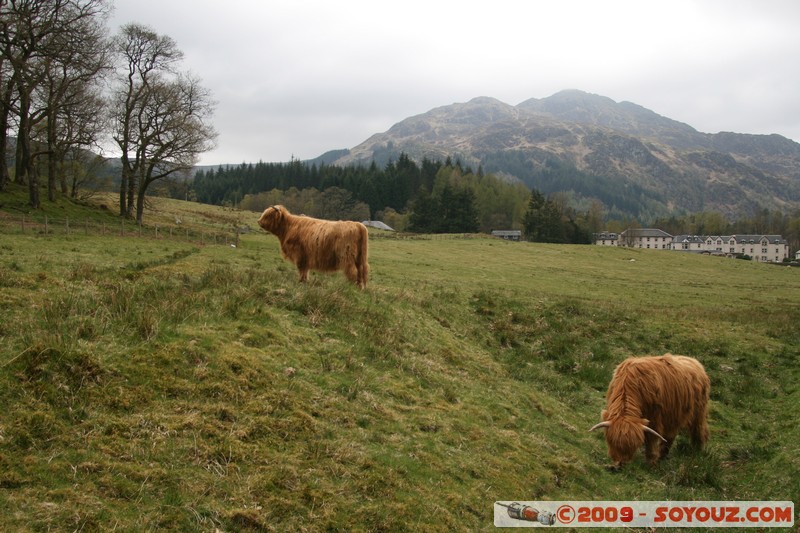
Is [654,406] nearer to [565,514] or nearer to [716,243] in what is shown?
[565,514]

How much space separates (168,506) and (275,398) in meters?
2.29

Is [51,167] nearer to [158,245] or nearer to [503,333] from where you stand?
[158,245]

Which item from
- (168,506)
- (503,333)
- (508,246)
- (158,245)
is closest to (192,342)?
(168,506)

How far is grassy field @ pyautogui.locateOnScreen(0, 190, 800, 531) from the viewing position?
177 inches

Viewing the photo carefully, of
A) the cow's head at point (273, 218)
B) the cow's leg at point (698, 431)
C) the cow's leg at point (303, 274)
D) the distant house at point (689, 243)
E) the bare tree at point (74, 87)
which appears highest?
the bare tree at point (74, 87)

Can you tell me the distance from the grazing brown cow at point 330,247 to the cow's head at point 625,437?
822cm

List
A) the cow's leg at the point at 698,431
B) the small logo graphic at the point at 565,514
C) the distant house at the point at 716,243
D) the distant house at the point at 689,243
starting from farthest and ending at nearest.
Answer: the distant house at the point at 689,243, the distant house at the point at 716,243, the cow's leg at the point at 698,431, the small logo graphic at the point at 565,514

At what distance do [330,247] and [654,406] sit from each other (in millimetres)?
9395

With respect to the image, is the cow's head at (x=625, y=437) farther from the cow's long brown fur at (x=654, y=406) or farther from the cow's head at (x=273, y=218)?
the cow's head at (x=273, y=218)

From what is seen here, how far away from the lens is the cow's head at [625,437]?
27.0 feet

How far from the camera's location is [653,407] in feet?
28.9

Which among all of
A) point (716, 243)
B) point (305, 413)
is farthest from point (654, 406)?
point (716, 243)

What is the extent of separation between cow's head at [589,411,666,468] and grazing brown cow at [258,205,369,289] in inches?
324

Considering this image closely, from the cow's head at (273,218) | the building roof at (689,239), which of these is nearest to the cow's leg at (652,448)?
the cow's head at (273,218)
